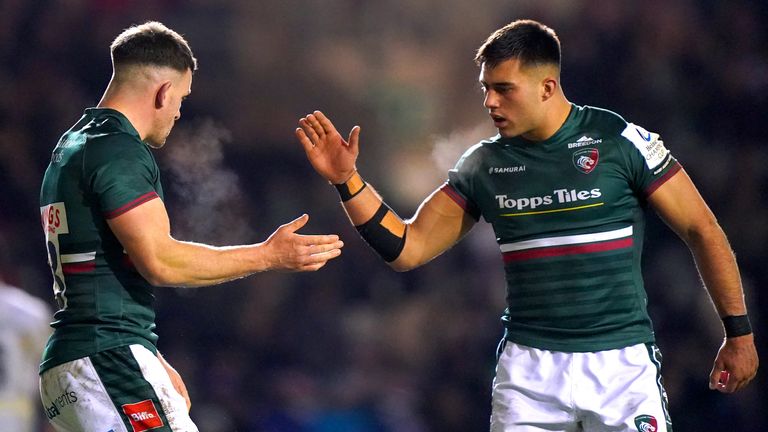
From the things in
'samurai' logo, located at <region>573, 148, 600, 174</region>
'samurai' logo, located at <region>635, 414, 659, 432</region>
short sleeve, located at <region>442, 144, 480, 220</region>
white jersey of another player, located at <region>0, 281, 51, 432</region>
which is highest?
'samurai' logo, located at <region>573, 148, 600, 174</region>

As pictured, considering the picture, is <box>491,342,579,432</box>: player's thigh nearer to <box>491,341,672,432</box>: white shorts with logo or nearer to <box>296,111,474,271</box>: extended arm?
<box>491,341,672,432</box>: white shorts with logo

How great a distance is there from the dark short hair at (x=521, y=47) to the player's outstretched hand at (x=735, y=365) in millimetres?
1190

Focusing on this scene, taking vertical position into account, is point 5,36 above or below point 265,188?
above

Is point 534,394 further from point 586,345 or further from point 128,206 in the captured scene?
point 128,206

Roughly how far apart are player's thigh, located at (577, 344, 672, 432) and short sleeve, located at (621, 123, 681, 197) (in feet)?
1.83

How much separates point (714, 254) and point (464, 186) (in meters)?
0.91

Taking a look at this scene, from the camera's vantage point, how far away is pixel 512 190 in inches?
133

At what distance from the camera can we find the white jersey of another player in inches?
186

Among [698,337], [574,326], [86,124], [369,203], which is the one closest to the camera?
[86,124]

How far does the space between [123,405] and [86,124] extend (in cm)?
87

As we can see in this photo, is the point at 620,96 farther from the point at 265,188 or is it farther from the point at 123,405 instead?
the point at 123,405

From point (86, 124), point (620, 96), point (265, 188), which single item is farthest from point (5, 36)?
point (620, 96)

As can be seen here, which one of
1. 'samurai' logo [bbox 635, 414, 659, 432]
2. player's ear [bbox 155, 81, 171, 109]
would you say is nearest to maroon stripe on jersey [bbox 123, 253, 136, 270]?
player's ear [bbox 155, 81, 171, 109]

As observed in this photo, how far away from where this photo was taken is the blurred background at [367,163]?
565cm
